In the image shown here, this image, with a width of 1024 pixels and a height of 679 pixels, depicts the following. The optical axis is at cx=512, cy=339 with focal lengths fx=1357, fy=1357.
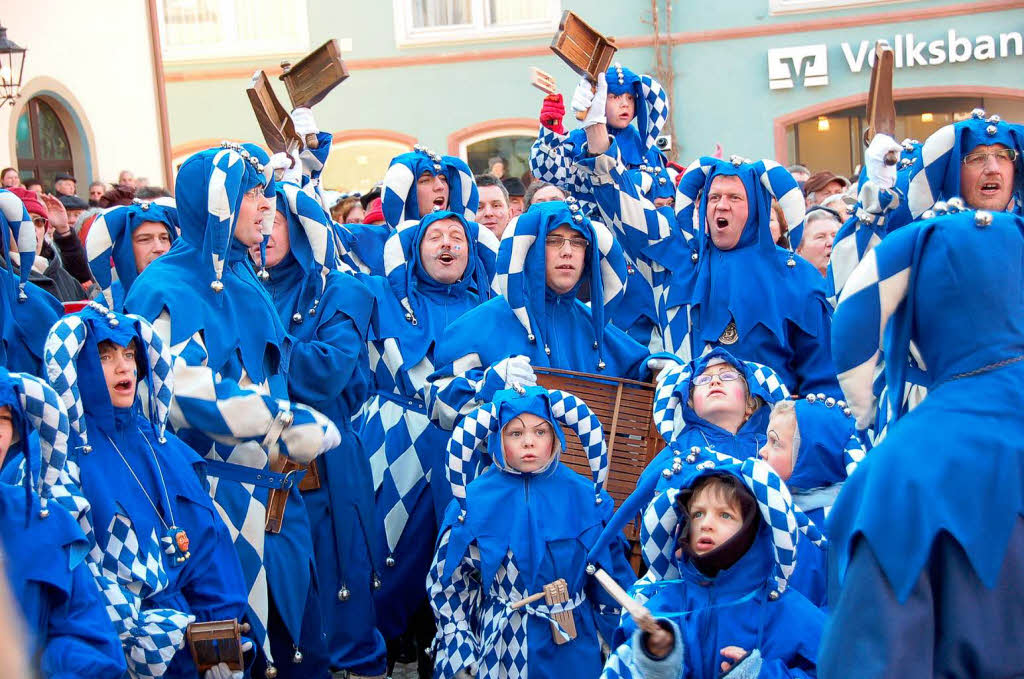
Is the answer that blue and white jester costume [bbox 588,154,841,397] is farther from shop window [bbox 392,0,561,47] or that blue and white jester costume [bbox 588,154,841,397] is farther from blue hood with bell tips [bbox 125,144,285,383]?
shop window [bbox 392,0,561,47]

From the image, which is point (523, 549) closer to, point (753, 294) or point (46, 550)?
point (753, 294)

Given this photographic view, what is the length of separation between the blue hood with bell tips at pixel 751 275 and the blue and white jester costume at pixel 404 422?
1.12 metres

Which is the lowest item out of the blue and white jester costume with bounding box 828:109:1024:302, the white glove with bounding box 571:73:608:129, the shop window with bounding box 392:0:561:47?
the blue and white jester costume with bounding box 828:109:1024:302

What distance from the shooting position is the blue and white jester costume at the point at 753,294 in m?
5.38

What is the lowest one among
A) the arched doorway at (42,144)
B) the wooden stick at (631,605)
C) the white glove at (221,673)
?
the white glove at (221,673)

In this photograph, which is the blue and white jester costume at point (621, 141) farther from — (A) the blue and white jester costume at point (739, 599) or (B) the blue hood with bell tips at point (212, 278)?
(A) the blue and white jester costume at point (739, 599)

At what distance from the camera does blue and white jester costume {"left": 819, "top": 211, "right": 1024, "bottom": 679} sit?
2330 mm

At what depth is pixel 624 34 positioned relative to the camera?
1841 centimetres

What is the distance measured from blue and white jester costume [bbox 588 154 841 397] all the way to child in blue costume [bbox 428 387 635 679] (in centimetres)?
82

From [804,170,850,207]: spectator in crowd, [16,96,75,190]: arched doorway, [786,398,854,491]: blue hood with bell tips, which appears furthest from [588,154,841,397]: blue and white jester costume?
[16,96,75,190]: arched doorway

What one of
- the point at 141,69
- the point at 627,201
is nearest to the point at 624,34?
the point at 141,69

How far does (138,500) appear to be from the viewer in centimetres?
412

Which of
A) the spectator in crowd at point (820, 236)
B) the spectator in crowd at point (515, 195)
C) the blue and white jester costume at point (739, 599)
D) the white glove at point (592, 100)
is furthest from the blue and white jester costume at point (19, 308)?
the spectator in crowd at point (515, 195)

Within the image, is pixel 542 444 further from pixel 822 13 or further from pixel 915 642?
pixel 822 13
